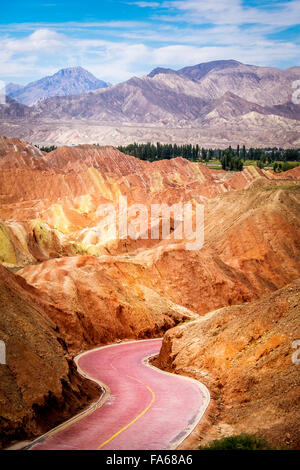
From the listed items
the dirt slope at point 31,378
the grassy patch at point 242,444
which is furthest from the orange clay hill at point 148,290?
the grassy patch at point 242,444

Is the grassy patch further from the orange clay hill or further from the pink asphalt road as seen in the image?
the pink asphalt road

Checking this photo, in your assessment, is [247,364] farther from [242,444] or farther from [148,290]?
[148,290]

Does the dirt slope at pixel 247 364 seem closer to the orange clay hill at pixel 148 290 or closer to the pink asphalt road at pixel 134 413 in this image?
the orange clay hill at pixel 148 290

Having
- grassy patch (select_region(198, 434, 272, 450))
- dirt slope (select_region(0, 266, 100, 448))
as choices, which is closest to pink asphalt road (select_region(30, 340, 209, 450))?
dirt slope (select_region(0, 266, 100, 448))

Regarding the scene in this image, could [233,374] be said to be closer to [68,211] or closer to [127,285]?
[127,285]

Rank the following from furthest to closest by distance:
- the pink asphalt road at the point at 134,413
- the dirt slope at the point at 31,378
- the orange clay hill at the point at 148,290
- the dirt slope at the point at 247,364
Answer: the orange clay hill at the point at 148,290 < the dirt slope at the point at 247,364 < the dirt slope at the point at 31,378 < the pink asphalt road at the point at 134,413

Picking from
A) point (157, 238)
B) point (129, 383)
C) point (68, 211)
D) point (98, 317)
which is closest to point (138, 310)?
point (98, 317)
